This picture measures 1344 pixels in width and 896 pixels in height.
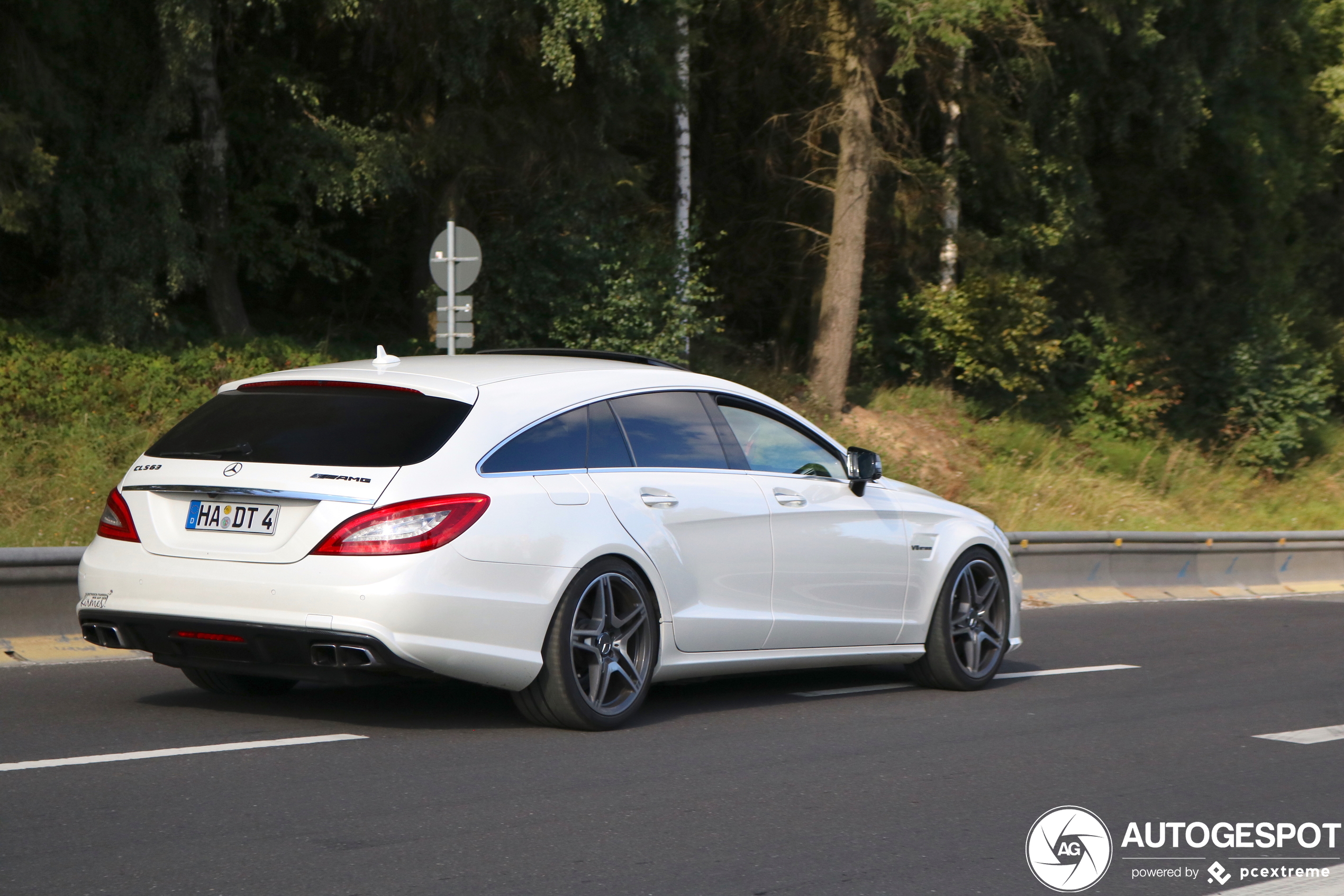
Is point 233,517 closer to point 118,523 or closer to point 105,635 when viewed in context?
point 118,523

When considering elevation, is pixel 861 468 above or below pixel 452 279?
below

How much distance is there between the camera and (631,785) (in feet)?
19.2

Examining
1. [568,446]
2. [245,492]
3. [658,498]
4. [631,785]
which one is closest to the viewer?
[631,785]

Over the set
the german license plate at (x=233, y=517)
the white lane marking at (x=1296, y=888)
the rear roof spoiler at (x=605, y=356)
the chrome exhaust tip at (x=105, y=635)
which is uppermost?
the rear roof spoiler at (x=605, y=356)

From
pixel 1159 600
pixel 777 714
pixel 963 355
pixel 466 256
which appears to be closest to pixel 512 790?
pixel 777 714

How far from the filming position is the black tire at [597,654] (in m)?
6.54

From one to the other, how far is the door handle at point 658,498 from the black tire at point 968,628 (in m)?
2.12

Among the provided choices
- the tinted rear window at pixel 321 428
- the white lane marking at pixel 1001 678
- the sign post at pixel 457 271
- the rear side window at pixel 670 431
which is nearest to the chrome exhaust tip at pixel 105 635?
the tinted rear window at pixel 321 428

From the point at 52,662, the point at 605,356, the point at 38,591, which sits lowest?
the point at 52,662

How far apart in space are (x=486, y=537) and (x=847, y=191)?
62.9ft

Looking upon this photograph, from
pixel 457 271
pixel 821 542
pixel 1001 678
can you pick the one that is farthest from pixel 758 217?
pixel 821 542

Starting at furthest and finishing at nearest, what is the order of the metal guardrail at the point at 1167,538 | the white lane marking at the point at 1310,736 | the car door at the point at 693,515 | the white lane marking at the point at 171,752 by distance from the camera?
the metal guardrail at the point at 1167,538 → the white lane marking at the point at 1310,736 → the car door at the point at 693,515 → the white lane marking at the point at 171,752

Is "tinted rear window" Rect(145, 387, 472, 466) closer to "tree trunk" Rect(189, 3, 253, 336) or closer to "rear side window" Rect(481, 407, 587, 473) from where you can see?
"rear side window" Rect(481, 407, 587, 473)

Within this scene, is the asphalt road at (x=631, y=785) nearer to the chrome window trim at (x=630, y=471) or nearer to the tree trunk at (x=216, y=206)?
the chrome window trim at (x=630, y=471)
